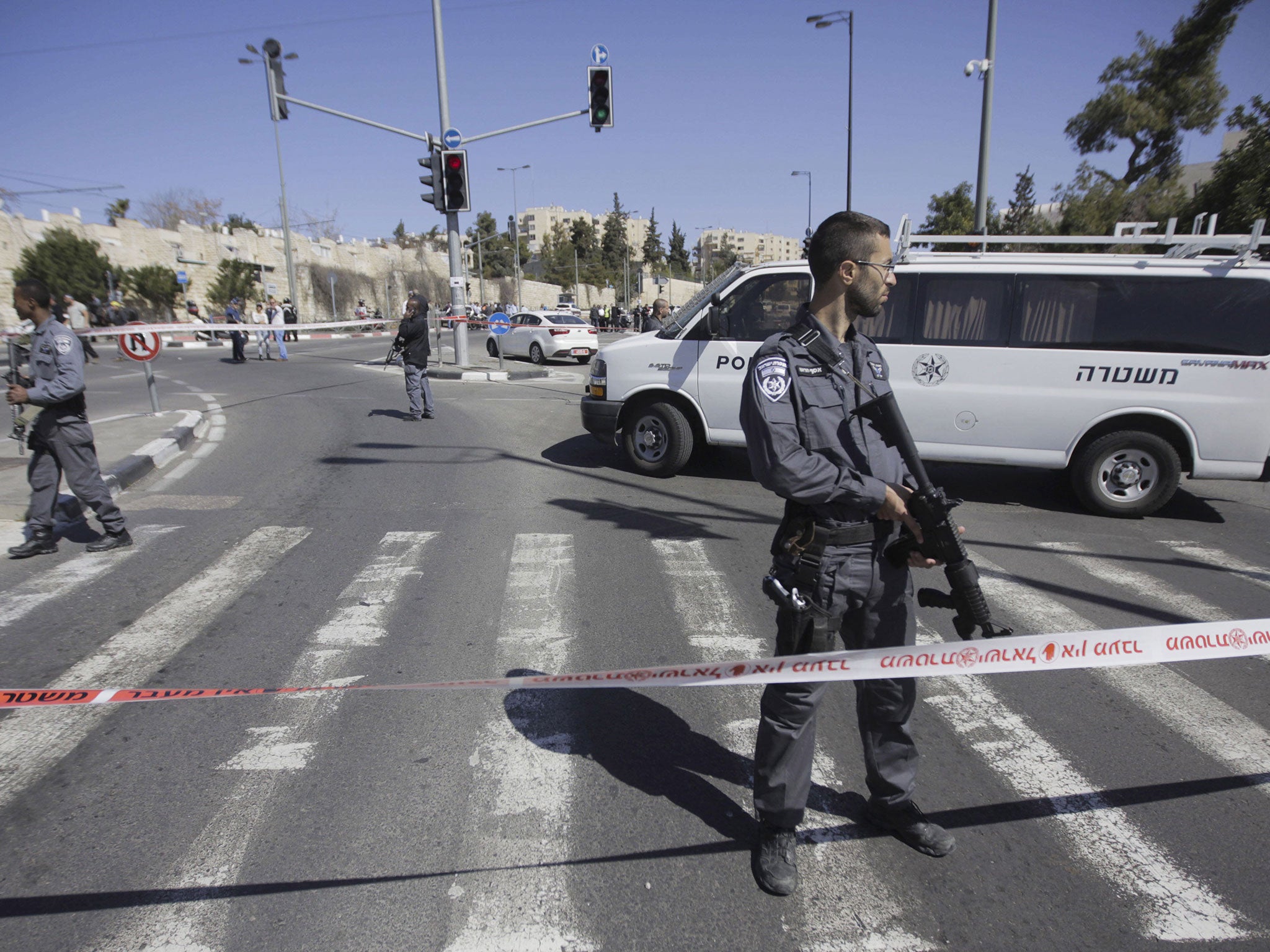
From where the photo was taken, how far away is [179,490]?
772 centimetres

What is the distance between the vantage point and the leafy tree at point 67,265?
40719 mm

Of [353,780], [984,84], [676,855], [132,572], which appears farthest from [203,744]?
[984,84]

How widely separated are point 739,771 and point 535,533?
3546mm

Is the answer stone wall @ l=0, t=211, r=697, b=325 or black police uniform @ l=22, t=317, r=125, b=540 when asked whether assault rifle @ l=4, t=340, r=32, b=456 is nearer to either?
black police uniform @ l=22, t=317, r=125, b=540

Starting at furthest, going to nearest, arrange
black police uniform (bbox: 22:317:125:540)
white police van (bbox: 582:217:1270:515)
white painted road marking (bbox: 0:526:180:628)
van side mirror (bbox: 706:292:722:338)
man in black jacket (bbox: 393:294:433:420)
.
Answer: man in black jacket (bbox: 393:294:433:420), van side mirror (bbox: 706:292:722:338), white police van (bbox: 582:217:1270:515), black police uniform (bbox: 22:317:125:540), white painted road marking (bbox: 0:526:180:628)

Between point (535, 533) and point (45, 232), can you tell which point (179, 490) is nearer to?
point (535, 533)

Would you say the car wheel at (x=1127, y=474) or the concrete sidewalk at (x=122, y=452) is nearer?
the car wheel at (x=1127, y=474)

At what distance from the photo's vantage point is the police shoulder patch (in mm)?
2293

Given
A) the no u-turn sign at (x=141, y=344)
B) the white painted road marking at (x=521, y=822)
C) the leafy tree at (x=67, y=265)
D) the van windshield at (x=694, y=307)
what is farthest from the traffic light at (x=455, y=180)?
the leafy tree at (x=67, y=265)

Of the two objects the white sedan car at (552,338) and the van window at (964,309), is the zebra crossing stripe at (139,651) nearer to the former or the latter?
the van window at (964,309)

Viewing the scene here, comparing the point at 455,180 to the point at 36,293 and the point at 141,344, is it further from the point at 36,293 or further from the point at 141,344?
the point at 36,293

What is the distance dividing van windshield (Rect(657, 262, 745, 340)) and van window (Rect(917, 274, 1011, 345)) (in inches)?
72.3

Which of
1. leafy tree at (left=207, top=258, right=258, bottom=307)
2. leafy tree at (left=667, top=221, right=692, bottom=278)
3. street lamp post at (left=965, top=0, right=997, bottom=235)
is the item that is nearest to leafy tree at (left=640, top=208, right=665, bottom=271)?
leafy tree at (left=667, top=221, right=692, bottom=278)

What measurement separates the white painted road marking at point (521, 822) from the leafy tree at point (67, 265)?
47.7 metres
